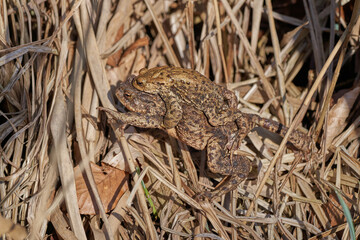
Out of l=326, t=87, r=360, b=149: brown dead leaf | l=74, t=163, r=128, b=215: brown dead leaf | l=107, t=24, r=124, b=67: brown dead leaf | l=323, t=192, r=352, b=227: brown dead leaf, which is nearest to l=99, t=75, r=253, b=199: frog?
l=74, t=163, r=128, b=215: brown dead leaf

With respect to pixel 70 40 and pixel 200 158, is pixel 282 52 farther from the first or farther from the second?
pixel 70 40

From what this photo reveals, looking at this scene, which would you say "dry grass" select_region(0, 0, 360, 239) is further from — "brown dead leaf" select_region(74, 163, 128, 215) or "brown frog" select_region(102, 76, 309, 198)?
"brown frog" select_region(102, 76, 309, 198)

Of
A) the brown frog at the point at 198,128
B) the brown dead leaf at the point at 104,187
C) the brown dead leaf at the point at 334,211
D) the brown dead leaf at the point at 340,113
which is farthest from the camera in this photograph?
the brown dead leaf at the point at 340,113

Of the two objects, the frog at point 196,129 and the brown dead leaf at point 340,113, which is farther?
the brown dead leaf at point 340,113

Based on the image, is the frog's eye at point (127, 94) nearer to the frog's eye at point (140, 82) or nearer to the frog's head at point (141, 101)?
the frog's head at point (141, 101)

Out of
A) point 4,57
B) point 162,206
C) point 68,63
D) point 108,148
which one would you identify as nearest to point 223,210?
point 162,206

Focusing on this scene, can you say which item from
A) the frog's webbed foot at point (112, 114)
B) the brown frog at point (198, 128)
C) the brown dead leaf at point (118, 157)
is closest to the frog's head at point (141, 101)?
the brown frog at point (198, 128)

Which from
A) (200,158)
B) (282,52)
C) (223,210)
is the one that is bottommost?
(223,210)
